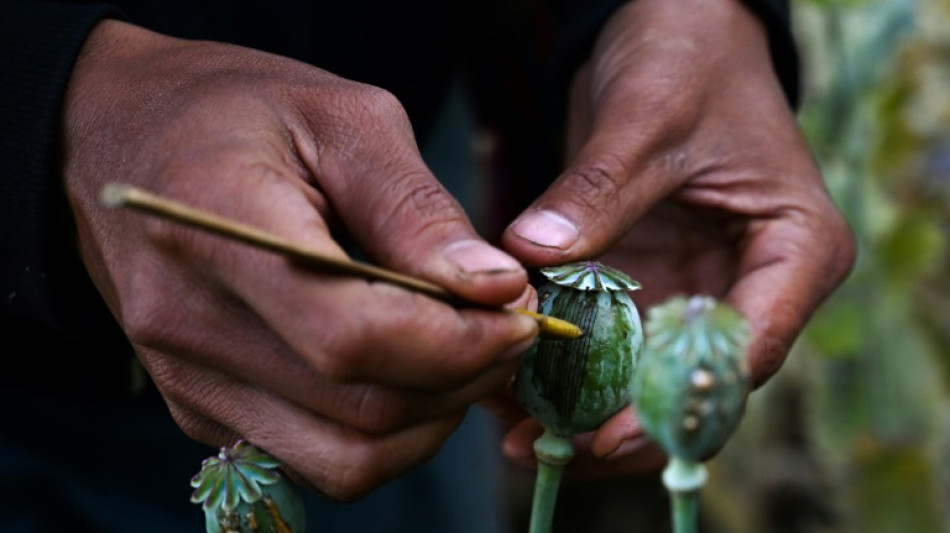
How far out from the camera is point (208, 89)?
0.79 meters

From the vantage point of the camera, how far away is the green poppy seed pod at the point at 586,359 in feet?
2.66

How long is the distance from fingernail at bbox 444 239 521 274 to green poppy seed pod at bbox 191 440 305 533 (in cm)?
19

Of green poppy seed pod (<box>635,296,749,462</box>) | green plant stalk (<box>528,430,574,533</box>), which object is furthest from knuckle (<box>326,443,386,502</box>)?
green poppy seed pod (<box>635,296,749,462</box>)

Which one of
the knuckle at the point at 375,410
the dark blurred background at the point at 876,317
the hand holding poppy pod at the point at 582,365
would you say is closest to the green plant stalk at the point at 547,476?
the hand holding poppy pod at the point at 582,365

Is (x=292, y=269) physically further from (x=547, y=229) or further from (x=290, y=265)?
(x=547, y=229)

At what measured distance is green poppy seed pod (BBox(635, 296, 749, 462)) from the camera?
577 mm

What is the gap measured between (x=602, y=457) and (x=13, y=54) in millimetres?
575

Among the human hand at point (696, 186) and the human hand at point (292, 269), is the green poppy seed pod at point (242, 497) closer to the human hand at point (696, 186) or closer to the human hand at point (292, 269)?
the human hand at point (292, 269)

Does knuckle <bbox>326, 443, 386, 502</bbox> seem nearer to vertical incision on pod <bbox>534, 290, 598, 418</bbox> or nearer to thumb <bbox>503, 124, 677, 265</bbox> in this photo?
vertical incision on pod <bbox>534, 290, 598, 418</bbox>

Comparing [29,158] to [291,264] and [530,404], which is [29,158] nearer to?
[291,264]

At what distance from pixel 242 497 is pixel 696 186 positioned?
0.62 metres

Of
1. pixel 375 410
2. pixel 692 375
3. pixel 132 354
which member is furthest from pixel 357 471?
pixel 132 354

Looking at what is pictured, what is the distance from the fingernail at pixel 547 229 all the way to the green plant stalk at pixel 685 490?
370 millimetres

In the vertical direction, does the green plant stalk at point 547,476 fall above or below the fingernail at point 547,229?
below
